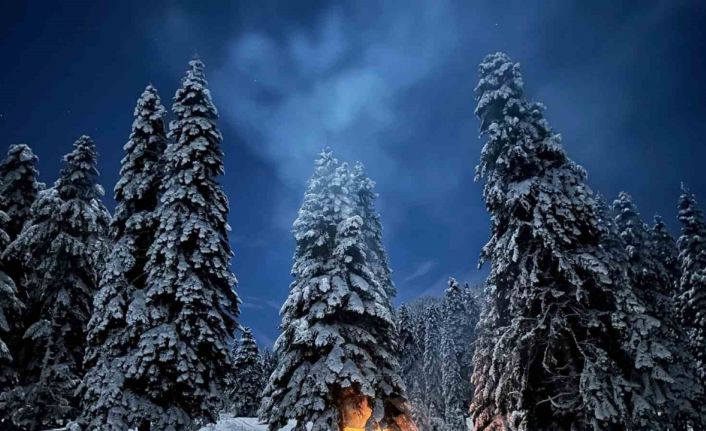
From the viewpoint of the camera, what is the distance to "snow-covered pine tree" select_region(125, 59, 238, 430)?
17016 millimetres

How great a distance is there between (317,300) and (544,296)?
8480 mm

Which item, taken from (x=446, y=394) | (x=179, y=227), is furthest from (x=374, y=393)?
(x=446, y=394)

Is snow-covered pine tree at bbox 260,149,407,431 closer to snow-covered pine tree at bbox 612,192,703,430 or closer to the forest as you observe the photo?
the forest

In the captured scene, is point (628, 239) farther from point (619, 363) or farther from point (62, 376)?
point (62, 376)

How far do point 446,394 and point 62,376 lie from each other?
4239 centimetres

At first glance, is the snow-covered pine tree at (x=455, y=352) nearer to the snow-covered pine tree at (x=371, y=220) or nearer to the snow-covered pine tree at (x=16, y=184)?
the snow-covered pine tree at (x=371, y=220)

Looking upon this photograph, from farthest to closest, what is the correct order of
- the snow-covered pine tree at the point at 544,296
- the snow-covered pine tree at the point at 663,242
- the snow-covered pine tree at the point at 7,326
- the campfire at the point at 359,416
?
the snow-covered pine tree at the point at 663,242 → the snow-covered pine tree at the point at 7,326 → the campfire at the point at 359,416 → the snow-covered pine tree at the point at 544,296

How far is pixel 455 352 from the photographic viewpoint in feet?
176

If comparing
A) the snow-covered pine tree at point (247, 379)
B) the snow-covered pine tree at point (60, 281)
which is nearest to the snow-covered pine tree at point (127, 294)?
the snow-covered pine tree at point (60, 281)

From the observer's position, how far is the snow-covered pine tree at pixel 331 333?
55.8ft

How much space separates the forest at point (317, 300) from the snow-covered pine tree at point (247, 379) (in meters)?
42.8

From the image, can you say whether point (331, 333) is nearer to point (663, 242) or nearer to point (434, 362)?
point (663, 242)

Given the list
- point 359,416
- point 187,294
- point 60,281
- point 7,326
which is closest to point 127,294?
point 187,294

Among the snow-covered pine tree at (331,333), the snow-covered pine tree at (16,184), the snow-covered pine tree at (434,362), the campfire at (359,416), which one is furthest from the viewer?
the snow-covered pine tree at (434,362)
